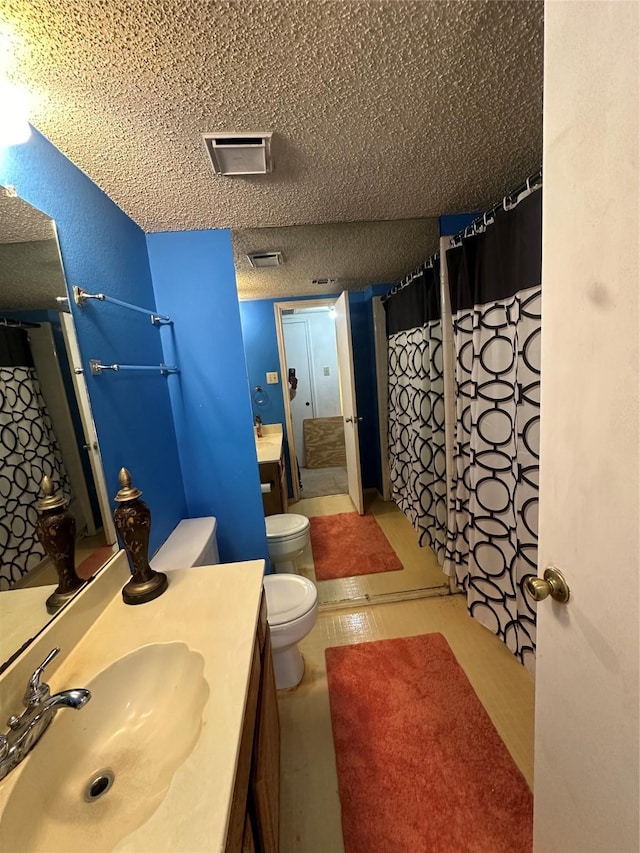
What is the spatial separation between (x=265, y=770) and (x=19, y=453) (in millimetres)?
942

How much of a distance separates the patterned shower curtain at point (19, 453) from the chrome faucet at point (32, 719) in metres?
0.22

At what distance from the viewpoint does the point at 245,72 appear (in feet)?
2.62

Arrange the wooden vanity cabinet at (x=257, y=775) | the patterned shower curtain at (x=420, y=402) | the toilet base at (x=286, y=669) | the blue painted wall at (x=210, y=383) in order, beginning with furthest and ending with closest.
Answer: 1. the patterned shower curtain at (x=420, y=402)
2. the blue painted wall at (x=210, y=383)
3. the toilet base at (x=286, y=669)
4. the wooden vanity cabinet at (x=257, y=775)

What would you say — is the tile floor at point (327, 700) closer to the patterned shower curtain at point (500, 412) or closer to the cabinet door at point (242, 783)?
the patterned shower curtain at point (500, 412)

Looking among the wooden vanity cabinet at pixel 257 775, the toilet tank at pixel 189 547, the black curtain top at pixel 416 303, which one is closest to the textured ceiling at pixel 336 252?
the black curtain top at pixel 416 303

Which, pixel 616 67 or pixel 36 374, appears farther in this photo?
pixel 36 374

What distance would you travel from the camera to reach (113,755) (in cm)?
67

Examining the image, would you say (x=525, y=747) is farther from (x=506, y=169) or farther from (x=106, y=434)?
(x=506, y=169)

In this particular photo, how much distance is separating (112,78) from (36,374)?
0.75 meters

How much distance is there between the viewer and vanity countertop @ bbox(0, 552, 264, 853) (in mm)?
455

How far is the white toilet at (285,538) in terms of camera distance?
2.00 metres

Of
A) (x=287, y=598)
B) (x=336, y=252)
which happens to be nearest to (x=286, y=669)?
(x=287, y=598)

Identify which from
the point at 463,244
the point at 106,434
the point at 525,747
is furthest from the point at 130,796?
the point at 463,244

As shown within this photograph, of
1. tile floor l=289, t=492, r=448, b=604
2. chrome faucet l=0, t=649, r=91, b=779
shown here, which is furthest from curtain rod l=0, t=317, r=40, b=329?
tile floor l=289, t=492, r=448, b=604
